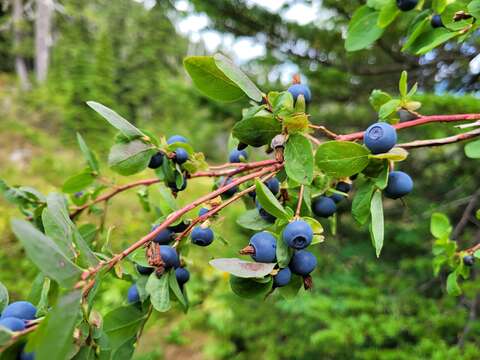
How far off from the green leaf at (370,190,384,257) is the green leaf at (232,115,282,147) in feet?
0.53

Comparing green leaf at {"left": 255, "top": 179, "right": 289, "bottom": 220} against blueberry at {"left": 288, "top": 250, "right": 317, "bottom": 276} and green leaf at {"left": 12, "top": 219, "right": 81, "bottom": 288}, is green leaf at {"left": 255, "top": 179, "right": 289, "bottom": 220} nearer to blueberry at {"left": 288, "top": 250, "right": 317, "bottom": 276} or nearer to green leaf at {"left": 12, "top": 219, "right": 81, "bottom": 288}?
blueberry at {"left": 288, "top": 250, "right": 317, "bottom": 276}

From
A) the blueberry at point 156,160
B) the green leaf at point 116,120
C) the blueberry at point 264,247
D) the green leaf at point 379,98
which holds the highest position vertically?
the green leaf at point 116,120

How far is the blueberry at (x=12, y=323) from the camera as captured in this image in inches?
14.9

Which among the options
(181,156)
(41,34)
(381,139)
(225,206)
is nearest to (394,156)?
(381,139)

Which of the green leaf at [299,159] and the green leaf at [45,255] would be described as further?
the green leaf at [299,159]

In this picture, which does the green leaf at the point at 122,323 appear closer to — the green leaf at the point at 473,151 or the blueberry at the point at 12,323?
the blueberry at the point at 12,323

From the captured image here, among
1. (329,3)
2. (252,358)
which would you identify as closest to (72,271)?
(329,3)

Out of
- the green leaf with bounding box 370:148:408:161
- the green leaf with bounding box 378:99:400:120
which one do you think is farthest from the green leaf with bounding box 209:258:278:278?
the green leaf with bounding box 378:99:400:120

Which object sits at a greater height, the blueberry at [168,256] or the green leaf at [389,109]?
the green leaf at [389,109]

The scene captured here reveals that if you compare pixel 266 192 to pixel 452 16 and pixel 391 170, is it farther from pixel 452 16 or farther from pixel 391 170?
pixel 452 16

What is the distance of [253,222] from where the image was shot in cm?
57

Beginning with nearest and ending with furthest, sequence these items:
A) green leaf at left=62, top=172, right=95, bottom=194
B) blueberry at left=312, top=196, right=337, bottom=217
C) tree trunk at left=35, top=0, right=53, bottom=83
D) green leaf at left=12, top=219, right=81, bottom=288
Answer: green leaf at left=12, top=219, right=81, bottom=288 → blueberry at left=312, top=196, right=337, bottom=217 → green leaf at left=62, top=172, right=95, bottom=194 → tree trunk at left=35, top=0, right=53, bottom=83

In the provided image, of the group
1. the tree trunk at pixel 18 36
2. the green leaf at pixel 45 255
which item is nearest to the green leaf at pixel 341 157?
the green leaf at pixel 45 255

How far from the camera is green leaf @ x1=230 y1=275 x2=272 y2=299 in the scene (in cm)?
48
